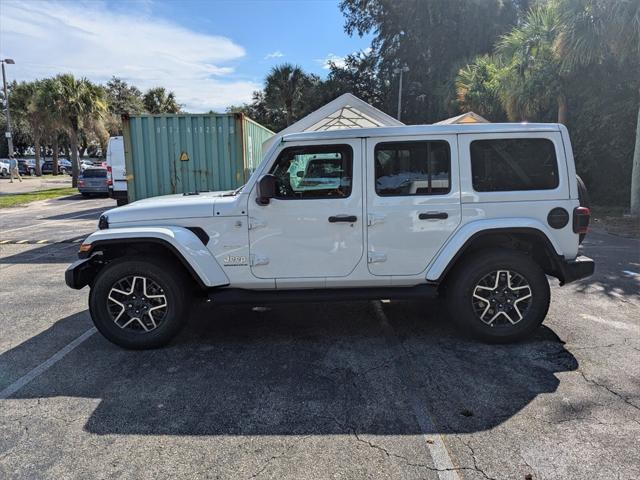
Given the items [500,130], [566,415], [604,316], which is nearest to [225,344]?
[566,415]

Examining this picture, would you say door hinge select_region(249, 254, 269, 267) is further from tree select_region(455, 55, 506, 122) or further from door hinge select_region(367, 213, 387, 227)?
tree select_region(455, 55, 506, 122)

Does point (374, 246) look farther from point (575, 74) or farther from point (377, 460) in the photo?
point (575, 74)

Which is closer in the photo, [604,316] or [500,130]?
[500,130]

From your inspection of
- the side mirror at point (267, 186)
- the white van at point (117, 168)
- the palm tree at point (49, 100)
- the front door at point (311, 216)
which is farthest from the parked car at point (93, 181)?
the side mirror at point (267, 186)

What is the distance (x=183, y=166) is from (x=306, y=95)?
29.4 m

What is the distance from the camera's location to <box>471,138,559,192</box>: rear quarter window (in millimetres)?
4383

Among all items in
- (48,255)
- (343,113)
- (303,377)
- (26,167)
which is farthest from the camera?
(26,167)

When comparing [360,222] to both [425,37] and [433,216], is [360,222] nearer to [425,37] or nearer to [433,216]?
[433,216]

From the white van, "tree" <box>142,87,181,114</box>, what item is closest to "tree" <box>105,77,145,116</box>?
"tree" <box>142,87,181,114</box>

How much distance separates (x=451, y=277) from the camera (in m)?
4.51

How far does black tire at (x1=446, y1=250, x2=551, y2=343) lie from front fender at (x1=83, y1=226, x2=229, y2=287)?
2.17m

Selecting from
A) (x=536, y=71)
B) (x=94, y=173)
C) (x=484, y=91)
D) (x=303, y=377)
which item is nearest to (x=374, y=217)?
(x=303, y=377)

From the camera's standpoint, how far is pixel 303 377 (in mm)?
3861

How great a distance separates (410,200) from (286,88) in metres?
33.2
